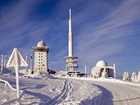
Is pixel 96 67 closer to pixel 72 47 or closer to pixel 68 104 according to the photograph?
pixel 72 47

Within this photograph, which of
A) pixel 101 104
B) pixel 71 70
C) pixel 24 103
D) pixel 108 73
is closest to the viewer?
pixel 24 103

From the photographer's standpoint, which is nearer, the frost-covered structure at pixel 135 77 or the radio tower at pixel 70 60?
the frost-covered structure at pixel 135 77

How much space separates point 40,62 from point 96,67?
44.3 m

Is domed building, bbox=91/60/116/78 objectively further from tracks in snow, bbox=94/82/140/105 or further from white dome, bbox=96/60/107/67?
tracks in snow, bbox=94/82/140/105

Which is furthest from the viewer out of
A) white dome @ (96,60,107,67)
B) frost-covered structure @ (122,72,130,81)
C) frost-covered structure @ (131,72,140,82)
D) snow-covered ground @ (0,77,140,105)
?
white dome @ (96,60,107,67)

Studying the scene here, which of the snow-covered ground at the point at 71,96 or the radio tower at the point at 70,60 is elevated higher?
the radio tower at the point at 70,60

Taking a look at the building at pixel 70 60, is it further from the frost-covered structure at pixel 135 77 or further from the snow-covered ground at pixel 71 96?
the snow-covered ground at pixel 71 96

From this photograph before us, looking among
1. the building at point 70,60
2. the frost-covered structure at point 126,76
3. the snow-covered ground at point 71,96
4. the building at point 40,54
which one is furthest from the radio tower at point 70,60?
the snow-covered ground at point 71,96

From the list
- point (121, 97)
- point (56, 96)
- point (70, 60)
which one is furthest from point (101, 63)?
point (56, 96)

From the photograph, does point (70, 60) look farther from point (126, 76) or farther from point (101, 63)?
point (126, 76)

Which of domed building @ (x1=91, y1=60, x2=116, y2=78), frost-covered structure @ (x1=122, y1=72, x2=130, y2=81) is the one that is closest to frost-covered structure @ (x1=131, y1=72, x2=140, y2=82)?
frost-covered structure @ (x1=122, y1=72, x2=130, y2=81)

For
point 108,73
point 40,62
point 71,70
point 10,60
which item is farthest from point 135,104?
point 40,62

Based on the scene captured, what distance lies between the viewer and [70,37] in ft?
485

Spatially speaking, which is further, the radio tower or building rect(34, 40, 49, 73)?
building rect(34, 40, 49, 73)
